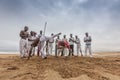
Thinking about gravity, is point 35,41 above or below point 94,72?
above

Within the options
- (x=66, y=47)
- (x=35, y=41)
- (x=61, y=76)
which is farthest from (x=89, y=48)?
(x=61, y=76)

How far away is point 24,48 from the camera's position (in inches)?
729

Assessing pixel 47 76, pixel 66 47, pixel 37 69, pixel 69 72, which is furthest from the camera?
pixel 66 47

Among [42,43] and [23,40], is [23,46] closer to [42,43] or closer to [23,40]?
[23,40]

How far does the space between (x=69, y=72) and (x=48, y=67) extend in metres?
1.56

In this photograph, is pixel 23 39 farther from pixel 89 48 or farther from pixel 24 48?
pixel 89 48

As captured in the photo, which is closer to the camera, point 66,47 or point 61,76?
point 61,76

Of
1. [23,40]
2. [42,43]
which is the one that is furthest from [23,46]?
[42,43]

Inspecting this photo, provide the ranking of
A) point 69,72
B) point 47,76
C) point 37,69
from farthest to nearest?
point 37,69
point 69,72
point 47,76

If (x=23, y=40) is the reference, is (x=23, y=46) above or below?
below

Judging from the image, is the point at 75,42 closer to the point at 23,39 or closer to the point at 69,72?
the point at 23,39

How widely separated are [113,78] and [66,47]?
969cm

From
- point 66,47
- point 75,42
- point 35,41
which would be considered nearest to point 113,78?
point 35,41

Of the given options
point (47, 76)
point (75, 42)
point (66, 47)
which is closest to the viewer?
point (47, 76)
